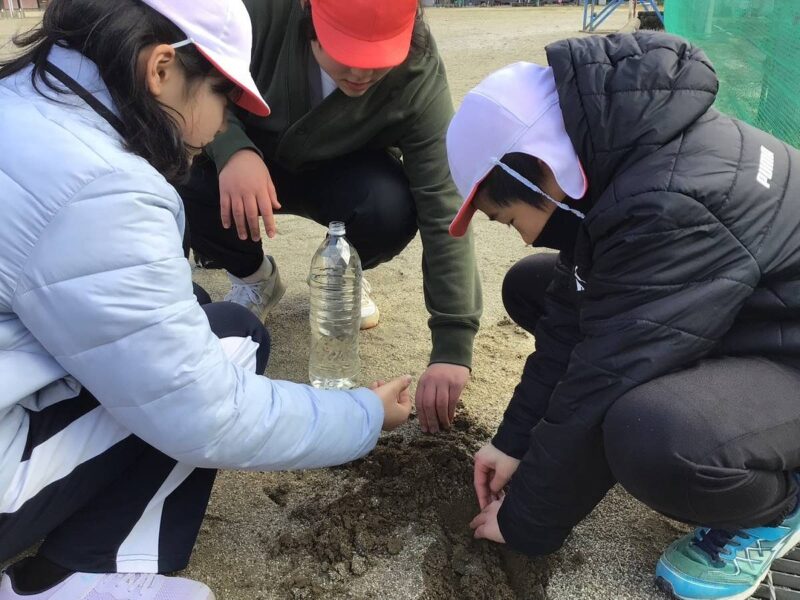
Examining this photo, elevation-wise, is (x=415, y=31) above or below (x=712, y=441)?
above

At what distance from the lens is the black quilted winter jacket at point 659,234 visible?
1.38 metres

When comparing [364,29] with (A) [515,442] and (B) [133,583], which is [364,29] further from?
(B) [133,583]

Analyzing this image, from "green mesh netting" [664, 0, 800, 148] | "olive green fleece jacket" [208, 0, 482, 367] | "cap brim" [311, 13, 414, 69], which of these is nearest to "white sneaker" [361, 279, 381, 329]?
"olive green fleece jacket" [208, 0, 482, 367]

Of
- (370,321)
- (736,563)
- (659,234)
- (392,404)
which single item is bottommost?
(370,321)

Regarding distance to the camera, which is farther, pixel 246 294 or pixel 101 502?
pixel 246 294

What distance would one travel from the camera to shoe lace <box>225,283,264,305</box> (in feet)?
9.06

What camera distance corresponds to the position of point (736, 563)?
62.0 inches

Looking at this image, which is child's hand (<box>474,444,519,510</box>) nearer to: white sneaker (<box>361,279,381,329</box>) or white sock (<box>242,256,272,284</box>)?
white sneaker (<box>361,279,381,329</box>)

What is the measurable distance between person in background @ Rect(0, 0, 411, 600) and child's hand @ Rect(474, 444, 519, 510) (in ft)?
1.13

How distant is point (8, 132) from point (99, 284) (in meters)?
0.28

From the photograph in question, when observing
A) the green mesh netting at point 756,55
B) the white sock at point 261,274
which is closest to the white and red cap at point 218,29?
the white sock at point 261,274

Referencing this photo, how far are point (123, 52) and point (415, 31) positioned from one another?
107 centimetres

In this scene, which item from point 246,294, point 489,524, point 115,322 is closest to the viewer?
point 115,322

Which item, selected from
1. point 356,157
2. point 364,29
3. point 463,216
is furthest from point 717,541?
point 356,157
